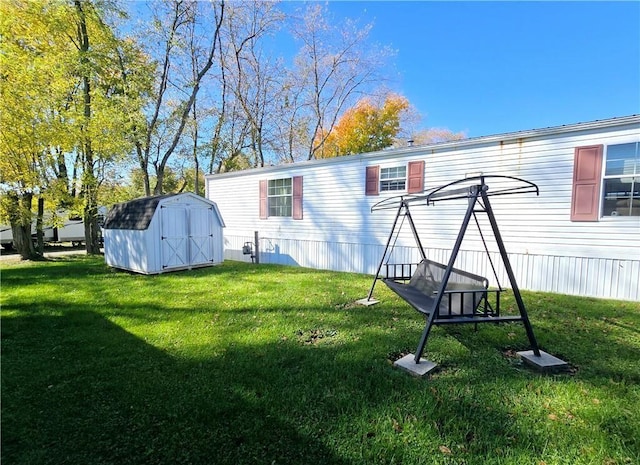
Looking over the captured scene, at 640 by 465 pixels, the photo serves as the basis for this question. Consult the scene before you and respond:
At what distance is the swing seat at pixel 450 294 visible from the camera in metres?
3.30

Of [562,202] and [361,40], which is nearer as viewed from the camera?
[562,202]

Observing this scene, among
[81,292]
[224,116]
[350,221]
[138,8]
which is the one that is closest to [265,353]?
[81,292]

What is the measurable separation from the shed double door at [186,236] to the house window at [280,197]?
227 cm

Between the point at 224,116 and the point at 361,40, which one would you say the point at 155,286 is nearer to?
the point at 224,116

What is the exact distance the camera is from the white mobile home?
6.00m

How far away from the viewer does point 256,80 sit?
63.5 feet

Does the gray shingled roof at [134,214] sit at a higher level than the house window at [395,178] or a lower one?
lower

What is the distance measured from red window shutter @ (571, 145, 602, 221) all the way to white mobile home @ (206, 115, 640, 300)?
2 cm

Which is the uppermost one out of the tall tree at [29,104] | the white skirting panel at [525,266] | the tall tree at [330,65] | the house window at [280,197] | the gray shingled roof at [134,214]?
the tall tree at [330,65]

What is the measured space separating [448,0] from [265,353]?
40.1 ft

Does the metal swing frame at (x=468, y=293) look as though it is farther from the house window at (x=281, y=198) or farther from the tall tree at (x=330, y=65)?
the tall tree at (x=330, y=65)

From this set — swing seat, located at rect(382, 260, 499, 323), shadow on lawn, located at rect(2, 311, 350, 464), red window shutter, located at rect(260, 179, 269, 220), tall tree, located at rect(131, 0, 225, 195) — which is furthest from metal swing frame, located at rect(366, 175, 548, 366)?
tall tree, located at rect(131, 0, 225, 195)

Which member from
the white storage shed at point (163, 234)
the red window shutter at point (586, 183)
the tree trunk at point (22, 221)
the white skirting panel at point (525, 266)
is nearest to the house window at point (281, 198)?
the white skirting panel at point (525, 266)

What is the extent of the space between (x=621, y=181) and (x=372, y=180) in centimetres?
518
